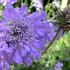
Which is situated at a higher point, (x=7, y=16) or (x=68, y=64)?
(x=7, y=16)

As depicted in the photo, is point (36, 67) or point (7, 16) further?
point (36, 67)

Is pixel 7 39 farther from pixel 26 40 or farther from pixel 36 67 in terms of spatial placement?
pixel 36 67

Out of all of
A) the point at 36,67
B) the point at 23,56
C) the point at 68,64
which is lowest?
the point at 68,64

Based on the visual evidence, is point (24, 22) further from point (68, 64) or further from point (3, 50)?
point (68, 64)

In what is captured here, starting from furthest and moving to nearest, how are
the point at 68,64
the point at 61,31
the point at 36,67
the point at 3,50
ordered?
the point at 68,64 < the point at 36,67 < the point at 61,31 < the point at 3,50

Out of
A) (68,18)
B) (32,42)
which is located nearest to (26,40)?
(32,42)

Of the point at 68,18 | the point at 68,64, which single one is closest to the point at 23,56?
the point at 68,18

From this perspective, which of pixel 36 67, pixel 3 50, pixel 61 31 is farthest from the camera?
pixel 36 67
